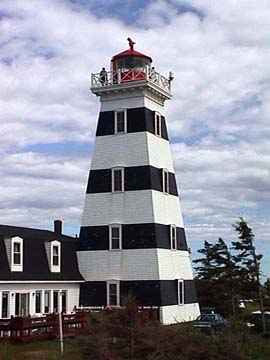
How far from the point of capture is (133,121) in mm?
39969

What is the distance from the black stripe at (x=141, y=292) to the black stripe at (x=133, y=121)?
8.98 m

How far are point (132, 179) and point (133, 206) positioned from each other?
1606 mm

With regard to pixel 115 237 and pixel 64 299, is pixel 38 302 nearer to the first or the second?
pixel 64 299

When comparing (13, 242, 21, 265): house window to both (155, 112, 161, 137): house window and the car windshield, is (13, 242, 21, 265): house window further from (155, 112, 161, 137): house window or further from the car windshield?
(155, 112, 161, 137): house window

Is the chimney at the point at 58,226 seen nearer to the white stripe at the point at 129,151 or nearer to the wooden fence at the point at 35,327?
the white stripe at the point at 129,151

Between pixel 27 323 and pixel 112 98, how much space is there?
16716 millimetres

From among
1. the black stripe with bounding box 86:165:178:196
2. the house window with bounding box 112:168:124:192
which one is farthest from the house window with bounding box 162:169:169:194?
the house window with bounding box 112:168:124:192

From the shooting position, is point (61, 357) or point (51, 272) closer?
point (61, 357)

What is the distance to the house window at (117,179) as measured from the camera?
39.5 meters

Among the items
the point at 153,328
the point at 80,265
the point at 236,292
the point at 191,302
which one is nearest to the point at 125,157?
the point at 80,265

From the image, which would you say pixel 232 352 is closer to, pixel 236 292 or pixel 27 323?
pixel 27 323

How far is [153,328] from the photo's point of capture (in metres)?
16.5

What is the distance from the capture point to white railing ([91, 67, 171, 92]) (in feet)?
131

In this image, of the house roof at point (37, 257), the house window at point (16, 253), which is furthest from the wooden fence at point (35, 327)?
the house window at point (16, 253)
